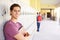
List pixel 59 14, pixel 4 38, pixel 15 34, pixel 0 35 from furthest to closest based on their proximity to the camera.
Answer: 1. pixel 59 14
2. pixel 4 38
3. pixel 0 35
4. pixel 15 34

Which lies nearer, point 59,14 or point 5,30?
point 5,30

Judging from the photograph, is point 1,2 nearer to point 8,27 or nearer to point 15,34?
point 8,27

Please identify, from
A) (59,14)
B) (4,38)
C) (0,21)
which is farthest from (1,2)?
(59,14)

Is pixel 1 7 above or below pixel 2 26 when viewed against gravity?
above

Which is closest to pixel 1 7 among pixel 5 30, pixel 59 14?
pixel 5 30

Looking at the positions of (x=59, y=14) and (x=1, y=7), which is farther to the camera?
(x=59, y=14)

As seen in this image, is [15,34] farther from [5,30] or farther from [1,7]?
[1,7]

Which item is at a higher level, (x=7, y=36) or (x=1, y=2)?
(x=1, y=2)

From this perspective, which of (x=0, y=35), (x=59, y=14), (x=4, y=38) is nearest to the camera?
(x=0, y=35)

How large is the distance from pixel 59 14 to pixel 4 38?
76.0ft

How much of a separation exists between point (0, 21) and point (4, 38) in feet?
0.86

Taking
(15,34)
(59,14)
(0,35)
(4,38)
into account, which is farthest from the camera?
(59,14)

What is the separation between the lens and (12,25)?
5.49 ft

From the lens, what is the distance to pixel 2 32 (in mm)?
1784
